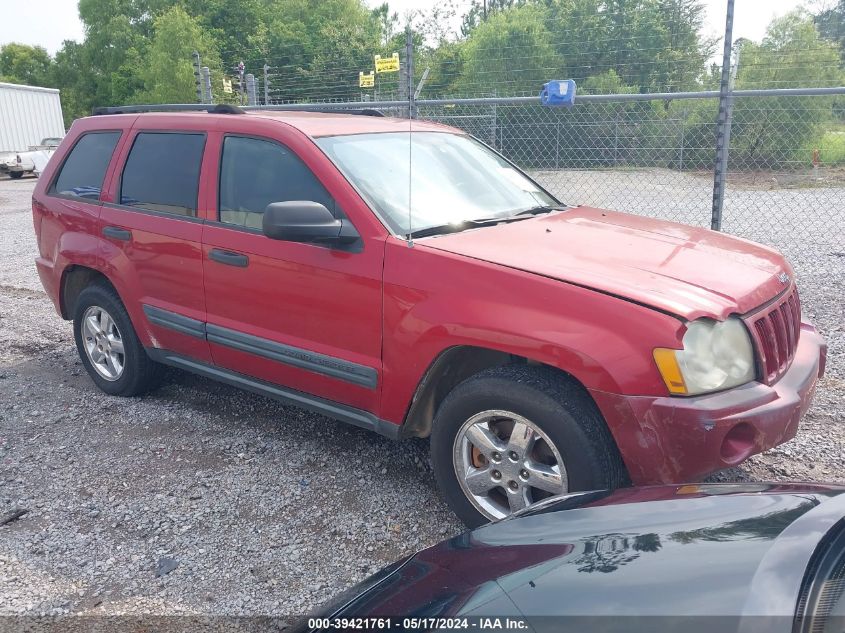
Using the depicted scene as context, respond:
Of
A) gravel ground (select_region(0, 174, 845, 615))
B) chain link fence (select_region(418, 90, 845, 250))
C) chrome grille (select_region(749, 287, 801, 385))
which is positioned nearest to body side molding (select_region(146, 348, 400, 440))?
gravel ground (select_region(0, 174, 845, 615))

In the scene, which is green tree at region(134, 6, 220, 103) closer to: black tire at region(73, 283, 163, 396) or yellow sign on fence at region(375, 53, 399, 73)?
yellow sign on fence at region(375, 53, 399, 73)

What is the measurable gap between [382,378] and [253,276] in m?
0.96

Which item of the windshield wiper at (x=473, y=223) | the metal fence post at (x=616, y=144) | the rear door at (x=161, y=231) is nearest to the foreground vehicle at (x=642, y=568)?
the windshield wiper at (x=473, y=223)

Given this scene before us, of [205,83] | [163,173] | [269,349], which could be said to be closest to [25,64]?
[205,83]

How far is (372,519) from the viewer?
136 inches

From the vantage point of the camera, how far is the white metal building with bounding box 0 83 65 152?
88.2ft

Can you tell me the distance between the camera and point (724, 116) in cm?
639

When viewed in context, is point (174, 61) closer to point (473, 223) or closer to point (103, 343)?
point (103, 343)

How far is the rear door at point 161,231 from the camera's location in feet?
13.9

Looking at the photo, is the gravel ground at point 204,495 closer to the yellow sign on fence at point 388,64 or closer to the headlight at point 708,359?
the headlight at point 708,359

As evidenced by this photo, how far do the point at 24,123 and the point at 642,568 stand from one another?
3155 cm

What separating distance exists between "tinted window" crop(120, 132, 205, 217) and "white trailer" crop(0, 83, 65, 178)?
23933 mm

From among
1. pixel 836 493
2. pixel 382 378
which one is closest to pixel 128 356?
pixel 382 378

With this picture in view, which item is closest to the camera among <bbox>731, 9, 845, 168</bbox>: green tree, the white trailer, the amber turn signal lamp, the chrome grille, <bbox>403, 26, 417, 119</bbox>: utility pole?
the amber turn signal lamp
